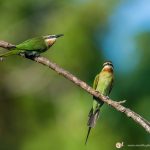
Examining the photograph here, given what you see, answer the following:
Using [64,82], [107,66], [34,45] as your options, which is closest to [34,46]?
[34,45]

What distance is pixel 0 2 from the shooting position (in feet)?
53.1

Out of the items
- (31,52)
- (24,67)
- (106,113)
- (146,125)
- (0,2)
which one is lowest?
(146,125)

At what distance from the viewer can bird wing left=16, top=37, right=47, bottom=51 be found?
13.5 ft

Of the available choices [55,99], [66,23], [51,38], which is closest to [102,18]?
[66,23]

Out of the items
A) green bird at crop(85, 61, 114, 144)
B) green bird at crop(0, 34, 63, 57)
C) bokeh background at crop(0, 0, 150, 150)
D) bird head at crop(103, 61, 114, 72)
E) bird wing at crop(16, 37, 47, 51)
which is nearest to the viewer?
green bird at crop(0, 34, 63, 57)

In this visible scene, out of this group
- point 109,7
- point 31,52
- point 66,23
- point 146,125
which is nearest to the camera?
point 146,125

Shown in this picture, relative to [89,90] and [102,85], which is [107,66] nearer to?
[102,85]

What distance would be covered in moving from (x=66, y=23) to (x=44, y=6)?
4.50 feet

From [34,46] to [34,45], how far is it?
28mm

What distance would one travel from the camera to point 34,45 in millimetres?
4211

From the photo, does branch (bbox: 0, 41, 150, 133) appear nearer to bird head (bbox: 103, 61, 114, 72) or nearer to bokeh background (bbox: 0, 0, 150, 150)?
bird head (bbox: 103, 61, 114, 72)

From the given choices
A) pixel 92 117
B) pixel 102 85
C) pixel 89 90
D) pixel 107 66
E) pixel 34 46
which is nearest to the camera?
pixel 89 90

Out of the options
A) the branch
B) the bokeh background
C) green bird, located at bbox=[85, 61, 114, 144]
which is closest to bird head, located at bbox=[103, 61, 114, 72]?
green bird, located at bbox=[85, 61, 114, 144]

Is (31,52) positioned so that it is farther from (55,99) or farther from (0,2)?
(0,2)
